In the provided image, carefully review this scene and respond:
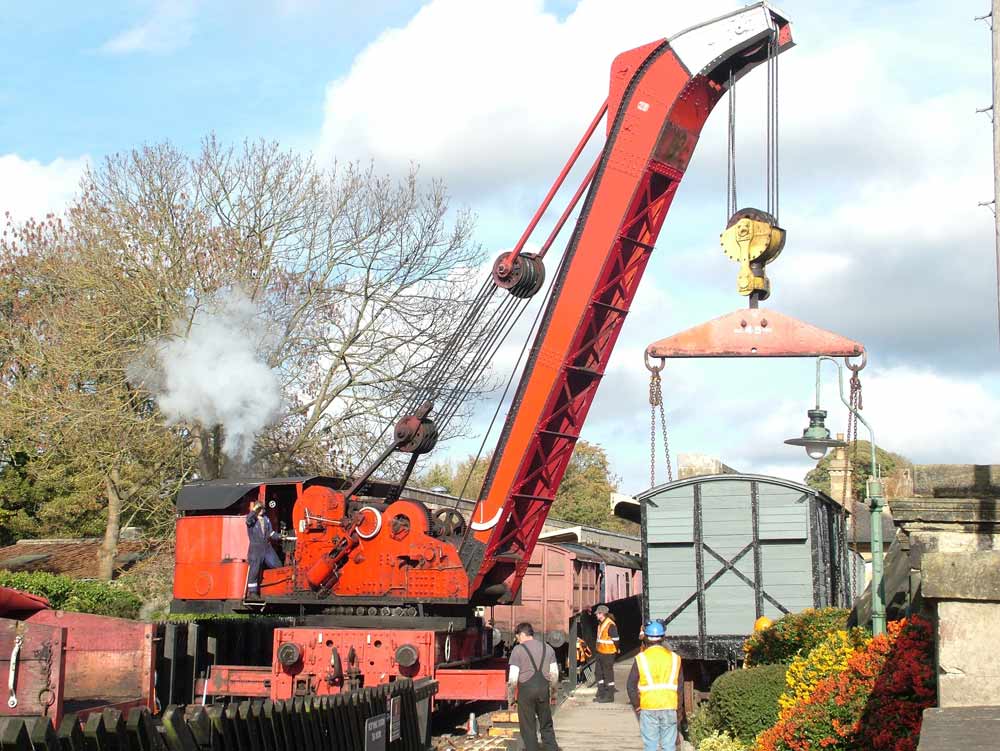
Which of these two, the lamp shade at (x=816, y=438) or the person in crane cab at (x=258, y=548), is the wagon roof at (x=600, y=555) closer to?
the person in crane cab at (x=258, y=548)

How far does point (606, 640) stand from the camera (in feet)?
63.0

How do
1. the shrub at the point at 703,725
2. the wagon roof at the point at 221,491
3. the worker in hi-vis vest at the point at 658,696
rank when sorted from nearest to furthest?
1. the worker in hi-vis vest at the point at 658,696
2. the shrub at the point at 703,725
3. the wagon roof at the point at 221,491

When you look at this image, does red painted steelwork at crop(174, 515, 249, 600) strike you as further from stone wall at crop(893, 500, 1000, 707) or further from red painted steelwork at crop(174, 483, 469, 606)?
stone wall at crop(893, 500, 1000, 707)

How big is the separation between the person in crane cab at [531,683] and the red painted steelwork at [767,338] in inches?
155

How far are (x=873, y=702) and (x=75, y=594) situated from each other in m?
19.1

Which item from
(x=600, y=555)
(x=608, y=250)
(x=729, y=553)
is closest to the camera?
(x=608, y=250)

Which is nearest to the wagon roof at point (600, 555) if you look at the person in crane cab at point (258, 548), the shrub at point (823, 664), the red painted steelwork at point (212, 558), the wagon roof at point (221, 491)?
the person in crane cab at point (258, 548)

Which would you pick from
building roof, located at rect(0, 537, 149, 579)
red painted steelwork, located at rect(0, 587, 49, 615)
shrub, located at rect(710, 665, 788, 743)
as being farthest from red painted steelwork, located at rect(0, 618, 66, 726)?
building roof, located at rect(0, 537, 149, 579)

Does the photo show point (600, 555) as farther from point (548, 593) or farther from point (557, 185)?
point (557, 185)

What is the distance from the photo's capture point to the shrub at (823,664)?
958 cm

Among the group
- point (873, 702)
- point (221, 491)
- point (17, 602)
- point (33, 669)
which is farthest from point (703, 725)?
point (33, 669)

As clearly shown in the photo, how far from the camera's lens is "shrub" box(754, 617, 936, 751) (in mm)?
7418

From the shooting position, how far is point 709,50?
1518 cm

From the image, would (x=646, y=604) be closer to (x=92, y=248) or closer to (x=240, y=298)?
(x=240, y=298)
